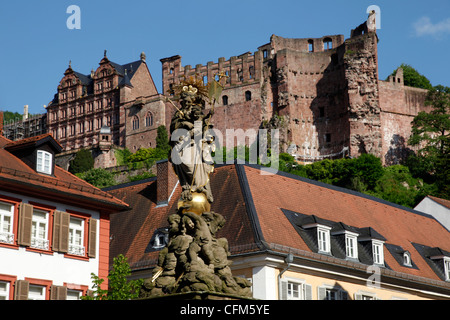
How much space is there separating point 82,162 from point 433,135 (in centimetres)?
4617

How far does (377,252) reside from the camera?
3228cm

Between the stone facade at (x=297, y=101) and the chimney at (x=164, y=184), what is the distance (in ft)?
199

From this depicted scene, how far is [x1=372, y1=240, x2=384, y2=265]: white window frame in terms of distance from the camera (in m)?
31.9

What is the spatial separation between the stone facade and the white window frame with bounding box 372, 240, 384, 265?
63216 mm

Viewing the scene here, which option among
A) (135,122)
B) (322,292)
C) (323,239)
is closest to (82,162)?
(135,122)

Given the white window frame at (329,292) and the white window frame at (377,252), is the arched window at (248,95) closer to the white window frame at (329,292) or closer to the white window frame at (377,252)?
the white window frame at (377,252)

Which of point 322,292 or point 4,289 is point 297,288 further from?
point 4,289

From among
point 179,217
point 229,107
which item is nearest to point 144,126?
point 229,107

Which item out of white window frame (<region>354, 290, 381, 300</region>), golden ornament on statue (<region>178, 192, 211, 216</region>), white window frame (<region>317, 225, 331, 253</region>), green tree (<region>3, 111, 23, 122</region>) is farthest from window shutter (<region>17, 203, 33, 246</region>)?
green tree (<region>3, 111, 23, 122</region>)

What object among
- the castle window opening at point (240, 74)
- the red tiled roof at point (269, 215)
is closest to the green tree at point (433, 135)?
the castle window opening at point (240, 74)

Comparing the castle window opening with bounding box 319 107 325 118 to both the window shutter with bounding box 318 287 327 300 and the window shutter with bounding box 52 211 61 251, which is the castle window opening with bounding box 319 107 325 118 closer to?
the window shutter with bounding box 318 287 327 300

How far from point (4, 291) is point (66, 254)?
2697 millimetres

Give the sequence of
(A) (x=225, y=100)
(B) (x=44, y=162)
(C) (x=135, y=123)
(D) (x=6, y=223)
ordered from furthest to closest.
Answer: (C) (x=135, y=123) → (A) (x=225, y=100) → (B) (x=44, y=162) → (D) (x=6, y=223)

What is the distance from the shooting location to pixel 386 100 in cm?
10356
